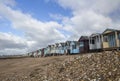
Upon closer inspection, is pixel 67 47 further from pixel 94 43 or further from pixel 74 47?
pixel 94 43

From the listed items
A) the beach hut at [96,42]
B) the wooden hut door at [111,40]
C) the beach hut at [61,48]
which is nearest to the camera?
the wooden hut door at [111,40]

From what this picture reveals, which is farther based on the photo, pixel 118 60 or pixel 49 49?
pixel 49 49

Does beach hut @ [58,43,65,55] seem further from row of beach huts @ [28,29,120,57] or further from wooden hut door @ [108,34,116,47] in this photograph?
wooden hut door @ [108,34,116,47]

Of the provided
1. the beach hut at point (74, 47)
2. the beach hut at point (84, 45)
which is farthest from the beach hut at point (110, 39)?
the beach hut at point (74, 47)

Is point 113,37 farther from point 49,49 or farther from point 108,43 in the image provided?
point 49,49

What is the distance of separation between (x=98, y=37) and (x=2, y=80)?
2042 cm

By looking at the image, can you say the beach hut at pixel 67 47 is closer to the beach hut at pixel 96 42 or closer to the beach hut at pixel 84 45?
the beach hut at pixel 84 45

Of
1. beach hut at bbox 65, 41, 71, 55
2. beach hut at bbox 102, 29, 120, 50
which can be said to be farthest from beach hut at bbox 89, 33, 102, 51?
beach hut at bbox 65, 41, 71, 55

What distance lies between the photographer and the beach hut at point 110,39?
101ft

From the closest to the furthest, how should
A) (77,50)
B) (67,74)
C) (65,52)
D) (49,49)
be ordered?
(67,74), (77,50), (65,52), (49,49)

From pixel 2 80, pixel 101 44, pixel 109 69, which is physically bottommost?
pixel 2 80

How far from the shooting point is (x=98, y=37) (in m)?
36.5

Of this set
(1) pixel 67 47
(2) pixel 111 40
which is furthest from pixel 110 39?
(1) pixel 67 47

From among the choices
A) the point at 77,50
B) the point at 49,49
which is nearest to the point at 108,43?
the point at 77,50
